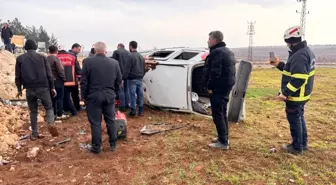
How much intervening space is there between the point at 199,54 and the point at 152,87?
1524mm

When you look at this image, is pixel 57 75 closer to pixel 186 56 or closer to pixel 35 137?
pixel 35 137

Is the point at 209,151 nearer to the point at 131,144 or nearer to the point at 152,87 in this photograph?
the point at 131,144

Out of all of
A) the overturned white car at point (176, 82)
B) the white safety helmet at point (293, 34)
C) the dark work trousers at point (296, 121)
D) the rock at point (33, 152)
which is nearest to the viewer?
the white safety helmet at point (293, 34)

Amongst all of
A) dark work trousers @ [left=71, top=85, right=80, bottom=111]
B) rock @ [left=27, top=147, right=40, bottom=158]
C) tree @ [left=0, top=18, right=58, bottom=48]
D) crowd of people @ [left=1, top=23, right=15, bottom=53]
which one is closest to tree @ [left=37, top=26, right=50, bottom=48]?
tree @ [left=0, top=18, right=58, bottom=48]

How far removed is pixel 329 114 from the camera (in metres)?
9.09

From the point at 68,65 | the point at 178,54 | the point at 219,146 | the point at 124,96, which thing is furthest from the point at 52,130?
the point at 178,54

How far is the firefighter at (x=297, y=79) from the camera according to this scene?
4.84 m

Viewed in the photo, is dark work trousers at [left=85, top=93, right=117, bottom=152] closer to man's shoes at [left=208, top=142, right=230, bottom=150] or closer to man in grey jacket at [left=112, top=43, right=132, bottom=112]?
man's shoes at [left=208, top=142, right=230, bottom=150]

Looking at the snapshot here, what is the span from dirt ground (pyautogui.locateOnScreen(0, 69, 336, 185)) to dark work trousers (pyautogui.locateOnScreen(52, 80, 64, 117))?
0.66 m

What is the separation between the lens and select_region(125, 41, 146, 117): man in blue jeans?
7707mm

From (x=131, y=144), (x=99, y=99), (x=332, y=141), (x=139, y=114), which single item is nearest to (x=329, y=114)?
(x=332, y=141)

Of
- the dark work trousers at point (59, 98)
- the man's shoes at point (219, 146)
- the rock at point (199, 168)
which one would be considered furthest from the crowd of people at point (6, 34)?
the rock at point (199, 168)

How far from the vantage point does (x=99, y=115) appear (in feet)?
17.3

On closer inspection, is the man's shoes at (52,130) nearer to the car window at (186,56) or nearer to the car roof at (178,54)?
the car roof at (178,54)
